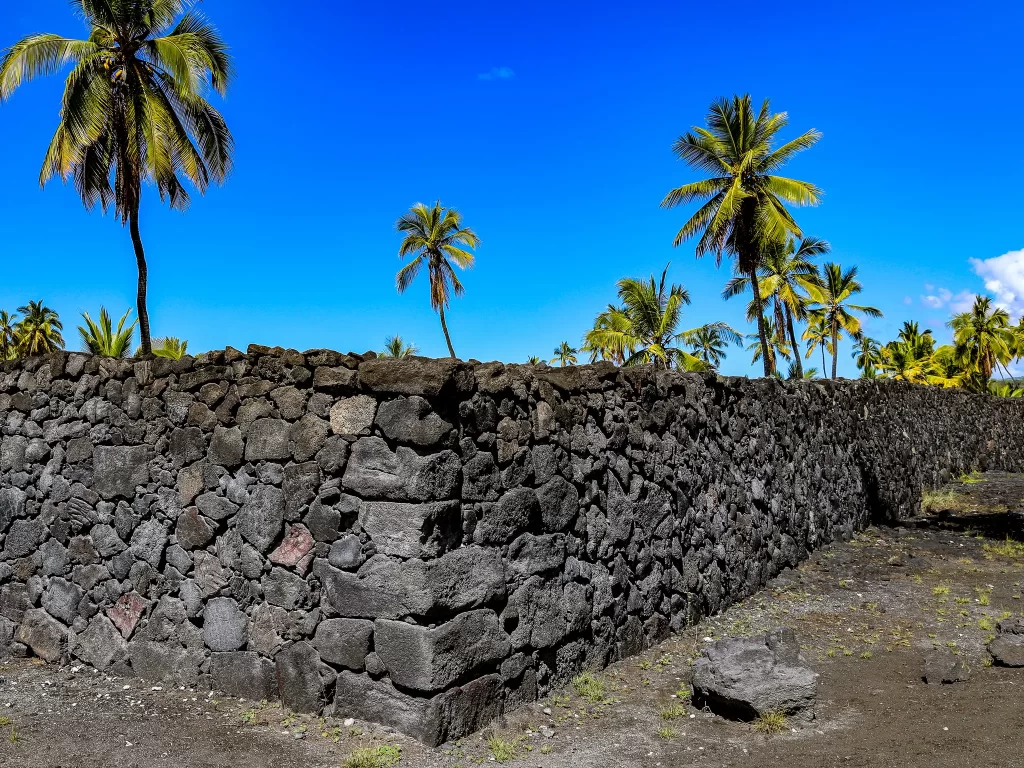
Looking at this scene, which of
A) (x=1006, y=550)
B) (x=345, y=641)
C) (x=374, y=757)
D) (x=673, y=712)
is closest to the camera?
(x=374, y=757)

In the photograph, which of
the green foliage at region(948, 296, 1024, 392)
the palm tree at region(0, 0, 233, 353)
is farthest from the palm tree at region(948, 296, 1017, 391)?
the palm tree at region(0, 0, 233, 353)

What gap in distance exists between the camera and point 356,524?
4.59 m

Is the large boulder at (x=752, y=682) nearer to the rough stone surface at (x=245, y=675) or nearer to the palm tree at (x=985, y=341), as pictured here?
the rough stone surface at (x=245, y=675)

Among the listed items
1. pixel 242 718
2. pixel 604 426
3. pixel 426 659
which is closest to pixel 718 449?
pixel 604 426

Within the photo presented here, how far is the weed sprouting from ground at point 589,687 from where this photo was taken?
5.16 m

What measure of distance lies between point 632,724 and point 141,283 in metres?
17.0

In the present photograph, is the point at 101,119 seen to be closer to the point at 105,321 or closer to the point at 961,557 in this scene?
the point at 105,321

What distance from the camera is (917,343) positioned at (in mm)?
41812

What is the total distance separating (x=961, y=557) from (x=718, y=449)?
174 inches

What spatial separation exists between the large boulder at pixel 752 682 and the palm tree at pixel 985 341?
40154mm

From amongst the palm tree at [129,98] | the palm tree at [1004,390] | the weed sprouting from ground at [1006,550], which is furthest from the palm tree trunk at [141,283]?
the palm tree at [1004,390]

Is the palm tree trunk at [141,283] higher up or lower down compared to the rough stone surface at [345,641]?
higher up

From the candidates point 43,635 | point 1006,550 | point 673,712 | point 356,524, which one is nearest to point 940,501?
point 1006,550

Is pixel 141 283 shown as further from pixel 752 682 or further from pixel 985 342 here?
pixel 985 342
